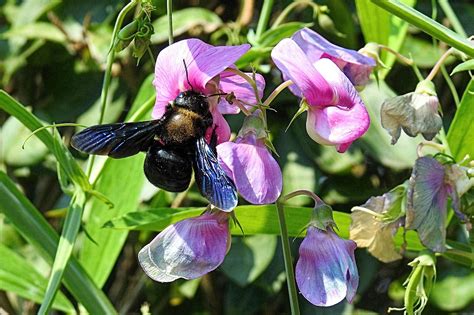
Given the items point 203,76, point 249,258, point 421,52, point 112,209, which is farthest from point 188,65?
point 421,52

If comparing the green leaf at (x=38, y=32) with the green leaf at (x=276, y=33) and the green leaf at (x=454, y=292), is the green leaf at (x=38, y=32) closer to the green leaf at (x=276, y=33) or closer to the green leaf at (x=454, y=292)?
the green leaf at (x=276, y=33)

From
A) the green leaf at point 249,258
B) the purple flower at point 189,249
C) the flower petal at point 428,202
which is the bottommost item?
the green leaf at point 249,258

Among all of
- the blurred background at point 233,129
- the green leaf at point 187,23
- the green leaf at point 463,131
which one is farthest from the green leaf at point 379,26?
the green leaf at point 187,23

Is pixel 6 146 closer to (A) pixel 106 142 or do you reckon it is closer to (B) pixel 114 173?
(B) pixel 114 173

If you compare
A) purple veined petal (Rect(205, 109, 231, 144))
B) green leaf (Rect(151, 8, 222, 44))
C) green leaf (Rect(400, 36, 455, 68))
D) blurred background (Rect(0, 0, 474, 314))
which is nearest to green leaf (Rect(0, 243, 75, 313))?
blurred background (Rect(0, 0, 474, 314))

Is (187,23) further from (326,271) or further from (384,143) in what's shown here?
(326,271)

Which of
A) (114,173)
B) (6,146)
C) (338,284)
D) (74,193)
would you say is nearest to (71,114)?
(6,146)
